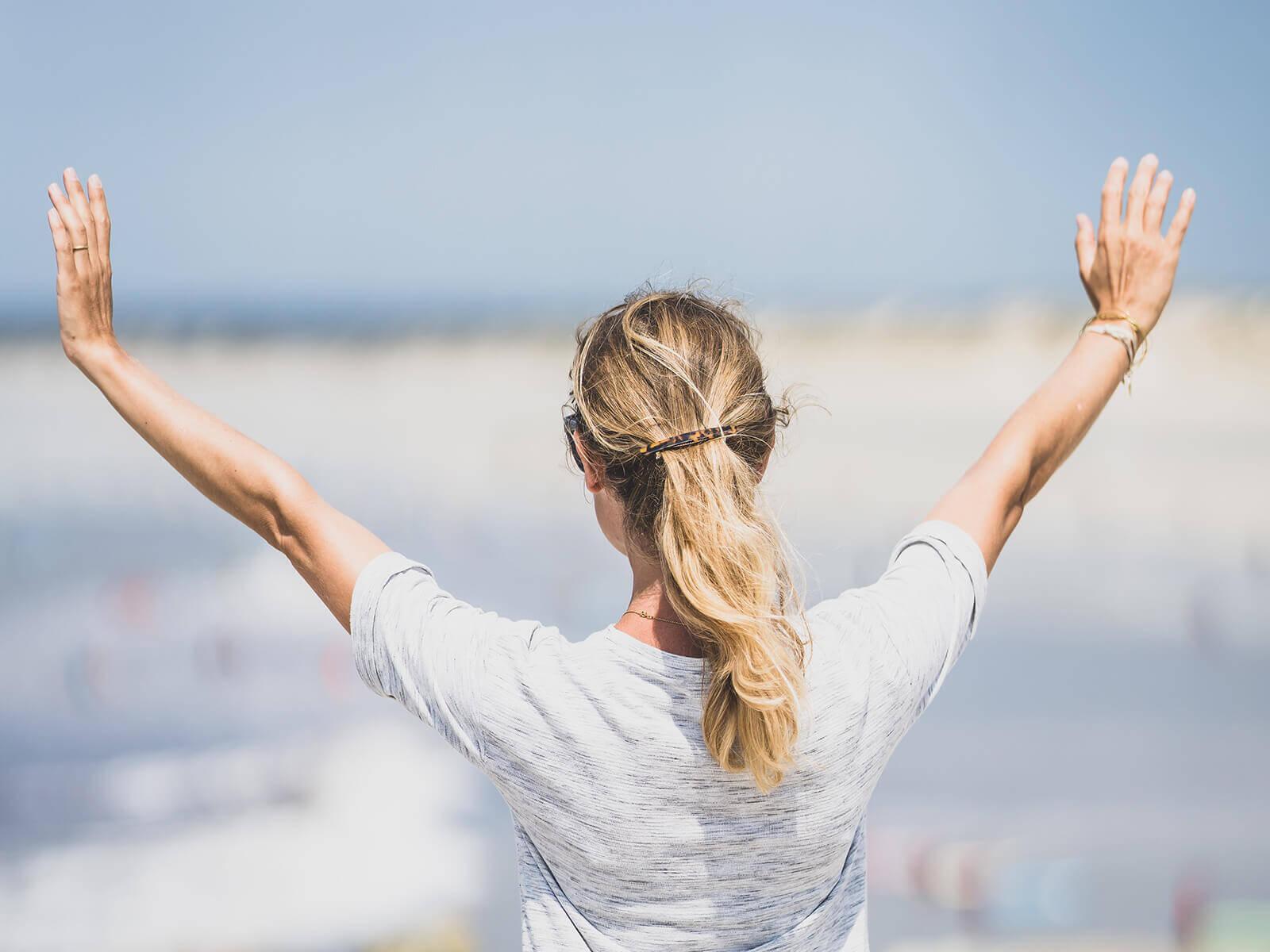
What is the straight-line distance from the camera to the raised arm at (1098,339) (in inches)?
47.1

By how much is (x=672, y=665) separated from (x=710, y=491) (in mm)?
148

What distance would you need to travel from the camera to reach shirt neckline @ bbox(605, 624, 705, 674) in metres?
0.94

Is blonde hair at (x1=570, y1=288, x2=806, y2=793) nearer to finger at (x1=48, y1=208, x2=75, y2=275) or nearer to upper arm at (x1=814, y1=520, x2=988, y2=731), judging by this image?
upper arm at (x1=814, y1=520, x2=988, y2=731)

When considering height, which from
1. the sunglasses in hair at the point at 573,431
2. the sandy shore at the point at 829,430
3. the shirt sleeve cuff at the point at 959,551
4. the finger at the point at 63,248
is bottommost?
the shirt sleeve cuff at the point at 959,551

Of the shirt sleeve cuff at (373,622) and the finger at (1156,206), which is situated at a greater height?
the finger at (1156,206)

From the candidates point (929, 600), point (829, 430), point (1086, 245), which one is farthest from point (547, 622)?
point (929, 600)

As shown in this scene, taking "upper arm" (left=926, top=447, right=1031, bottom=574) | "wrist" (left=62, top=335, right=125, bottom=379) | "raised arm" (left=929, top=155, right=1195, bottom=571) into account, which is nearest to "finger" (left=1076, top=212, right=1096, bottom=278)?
"raised arm" (left=929, top=155, right=1195, bottom=571)

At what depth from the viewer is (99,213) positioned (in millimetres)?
1214

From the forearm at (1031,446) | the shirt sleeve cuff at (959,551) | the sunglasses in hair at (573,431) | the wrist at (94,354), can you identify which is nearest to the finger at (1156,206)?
the forearm at (1031,446)

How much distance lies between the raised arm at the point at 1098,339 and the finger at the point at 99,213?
0.93m

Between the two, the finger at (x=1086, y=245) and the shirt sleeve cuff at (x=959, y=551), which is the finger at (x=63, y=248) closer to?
the shirt sleeve cuff at (x=959, y=551)

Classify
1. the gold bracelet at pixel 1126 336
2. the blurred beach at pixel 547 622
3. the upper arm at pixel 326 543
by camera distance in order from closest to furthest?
the upper arm at pixel 326 543, the gold bracelet at pixel 1126 336, the blurred beach at pixel 547 622

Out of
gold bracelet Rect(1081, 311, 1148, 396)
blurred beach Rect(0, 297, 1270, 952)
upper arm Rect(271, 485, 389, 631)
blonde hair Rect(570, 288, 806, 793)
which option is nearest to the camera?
blonde hair Rect(570, 288, 806, 793)

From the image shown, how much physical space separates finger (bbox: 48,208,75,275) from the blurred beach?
564mm
